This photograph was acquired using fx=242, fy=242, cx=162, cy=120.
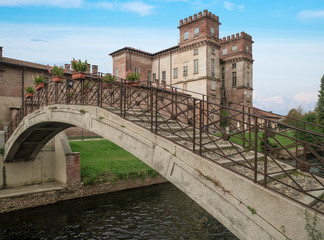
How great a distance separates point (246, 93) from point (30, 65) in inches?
1258

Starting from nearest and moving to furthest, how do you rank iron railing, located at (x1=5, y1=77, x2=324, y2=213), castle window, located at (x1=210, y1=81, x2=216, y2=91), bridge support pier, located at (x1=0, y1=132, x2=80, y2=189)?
iron railing, located at (x1=5, y1=77, x2=324, y2=213)
bridge support pier, located at (x1=0, y1=132, x2=80, y2=189)
castle window, located at (x1=210, y1=81, x2=216, y2=91)

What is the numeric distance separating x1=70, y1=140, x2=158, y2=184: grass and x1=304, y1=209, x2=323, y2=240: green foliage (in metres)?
13.1

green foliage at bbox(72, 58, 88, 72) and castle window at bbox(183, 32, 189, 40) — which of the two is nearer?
green foliage at bbox(72, 58, 88, 72)

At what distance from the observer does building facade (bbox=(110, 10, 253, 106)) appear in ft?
110

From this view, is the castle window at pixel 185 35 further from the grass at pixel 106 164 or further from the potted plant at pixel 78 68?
the potted plant at pixel 78 68

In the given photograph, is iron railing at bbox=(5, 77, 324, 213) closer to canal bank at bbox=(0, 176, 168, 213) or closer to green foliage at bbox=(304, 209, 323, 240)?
green foliage at bbox=(304, 209, 323, 240)

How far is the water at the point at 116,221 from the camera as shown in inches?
392

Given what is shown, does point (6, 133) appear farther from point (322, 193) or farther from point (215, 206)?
point (322, 193)

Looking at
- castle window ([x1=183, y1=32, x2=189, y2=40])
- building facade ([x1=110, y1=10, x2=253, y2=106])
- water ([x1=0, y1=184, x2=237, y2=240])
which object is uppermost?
castle window ([x1=183, y1=32, x2=189, y2=40])

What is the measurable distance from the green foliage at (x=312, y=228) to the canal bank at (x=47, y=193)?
13.1m

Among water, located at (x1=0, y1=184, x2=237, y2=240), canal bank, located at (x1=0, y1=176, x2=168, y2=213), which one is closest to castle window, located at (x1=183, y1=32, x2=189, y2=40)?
canal bank, located at (x1=0, y1=176, x2=168, y2=213)

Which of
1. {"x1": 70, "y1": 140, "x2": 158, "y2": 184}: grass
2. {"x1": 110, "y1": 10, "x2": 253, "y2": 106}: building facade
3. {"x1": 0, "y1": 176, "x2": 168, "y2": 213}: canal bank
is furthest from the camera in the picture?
{"x1": 110, "y1": 10, "x2": 253, "y2": 106}: building facade

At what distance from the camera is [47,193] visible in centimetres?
1330

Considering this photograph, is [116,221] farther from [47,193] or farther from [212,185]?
[212,185]
